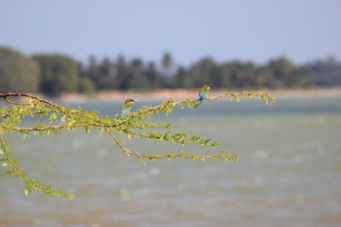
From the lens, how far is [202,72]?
182 m

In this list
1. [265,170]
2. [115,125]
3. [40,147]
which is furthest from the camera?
[40,147]

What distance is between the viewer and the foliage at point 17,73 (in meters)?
135

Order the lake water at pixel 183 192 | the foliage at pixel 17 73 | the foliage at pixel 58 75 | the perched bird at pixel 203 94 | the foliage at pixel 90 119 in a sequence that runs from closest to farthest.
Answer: the foliage at pixel 90 119 < the perched bird at pixel 203 94 < the lake water at pixel 183 192 < the foliage at pixel 17 73 < the foliage at pixel 58 75

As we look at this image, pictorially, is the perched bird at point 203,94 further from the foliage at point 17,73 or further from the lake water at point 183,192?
the foliage at point 17,73

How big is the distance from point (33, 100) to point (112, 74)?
178 metres

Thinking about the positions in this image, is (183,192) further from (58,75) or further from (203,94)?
(58,75)

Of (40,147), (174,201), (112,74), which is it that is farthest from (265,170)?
(112,74)

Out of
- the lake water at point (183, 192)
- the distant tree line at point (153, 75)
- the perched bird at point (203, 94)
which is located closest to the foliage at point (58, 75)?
the distant tree line at point (153, 75)

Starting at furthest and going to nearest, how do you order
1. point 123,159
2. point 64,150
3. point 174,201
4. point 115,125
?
point 64,150
point 123,159
point 174,201
point 115,125

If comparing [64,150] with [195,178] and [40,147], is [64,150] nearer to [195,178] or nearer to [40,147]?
[40,147]

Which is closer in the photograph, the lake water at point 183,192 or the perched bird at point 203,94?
the perched bird at point 203,94

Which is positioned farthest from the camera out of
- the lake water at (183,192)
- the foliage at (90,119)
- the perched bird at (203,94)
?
the lake water at (183,192)

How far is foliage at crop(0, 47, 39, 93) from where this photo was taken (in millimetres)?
135250

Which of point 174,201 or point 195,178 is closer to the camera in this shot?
point 174,201
